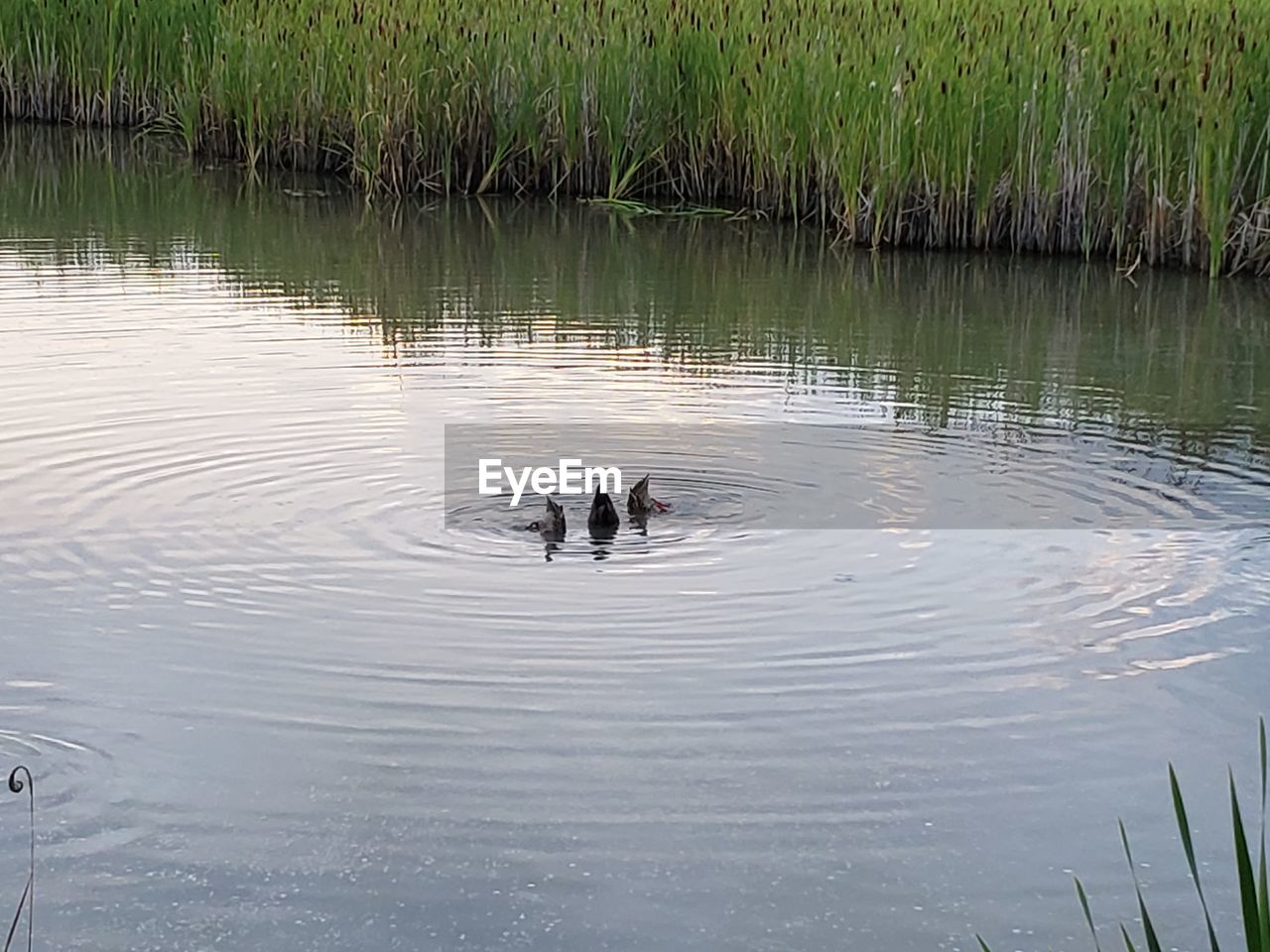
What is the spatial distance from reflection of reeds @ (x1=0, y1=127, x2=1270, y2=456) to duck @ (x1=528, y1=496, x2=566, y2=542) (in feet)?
6.17

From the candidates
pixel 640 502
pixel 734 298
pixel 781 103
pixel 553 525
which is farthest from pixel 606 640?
pixel 781 103

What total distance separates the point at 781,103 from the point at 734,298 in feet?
6.96

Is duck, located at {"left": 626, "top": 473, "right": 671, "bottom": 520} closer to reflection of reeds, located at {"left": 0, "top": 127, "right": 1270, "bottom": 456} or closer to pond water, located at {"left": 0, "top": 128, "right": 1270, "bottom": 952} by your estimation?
pond water, located at {"left": 0, "top": 128, "right": 1270, "bottom": 952}

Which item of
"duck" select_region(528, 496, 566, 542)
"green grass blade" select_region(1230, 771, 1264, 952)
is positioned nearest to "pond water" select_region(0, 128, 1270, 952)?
"duck" select_region(528, 496, 566, 542)

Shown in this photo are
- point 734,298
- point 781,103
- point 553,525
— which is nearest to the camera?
point 553,525

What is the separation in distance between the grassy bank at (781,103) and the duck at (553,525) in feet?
17.4

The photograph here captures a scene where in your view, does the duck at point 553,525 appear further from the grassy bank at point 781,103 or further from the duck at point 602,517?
the grassy bank at point 781,103

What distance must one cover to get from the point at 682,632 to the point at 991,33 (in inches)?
284

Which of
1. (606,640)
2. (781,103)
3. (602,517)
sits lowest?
(606,640)

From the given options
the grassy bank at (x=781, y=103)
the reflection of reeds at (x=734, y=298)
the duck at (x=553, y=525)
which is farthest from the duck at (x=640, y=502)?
the grassy bank at (x=781, y=103)

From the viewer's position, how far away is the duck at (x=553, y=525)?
526 cm

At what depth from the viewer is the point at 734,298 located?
9.20 metres

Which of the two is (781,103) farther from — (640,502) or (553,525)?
(553,525)

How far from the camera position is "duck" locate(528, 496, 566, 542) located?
5262mm
